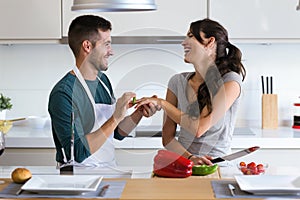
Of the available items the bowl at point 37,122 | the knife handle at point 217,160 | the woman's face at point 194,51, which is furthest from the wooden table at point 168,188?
the bowl at point 37,122

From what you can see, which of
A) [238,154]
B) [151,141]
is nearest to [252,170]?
[238,154]

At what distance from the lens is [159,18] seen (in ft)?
12.4

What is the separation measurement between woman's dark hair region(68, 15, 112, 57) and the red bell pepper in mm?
737

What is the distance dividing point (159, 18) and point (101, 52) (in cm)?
89

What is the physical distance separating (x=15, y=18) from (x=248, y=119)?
1.60 metres

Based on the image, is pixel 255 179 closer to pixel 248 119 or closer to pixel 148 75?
pixel 148 75

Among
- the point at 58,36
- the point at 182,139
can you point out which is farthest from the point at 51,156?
the point at 182,139

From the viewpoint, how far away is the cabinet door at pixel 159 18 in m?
3.77

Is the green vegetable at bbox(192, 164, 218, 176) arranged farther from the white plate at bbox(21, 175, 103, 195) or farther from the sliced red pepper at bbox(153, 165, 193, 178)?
the white plate at bbox(21, 175, 103, 195)

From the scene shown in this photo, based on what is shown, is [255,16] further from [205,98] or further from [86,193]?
[86,193]

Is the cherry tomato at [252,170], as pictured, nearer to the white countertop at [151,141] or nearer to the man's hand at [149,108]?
the man's hand at [149,108]

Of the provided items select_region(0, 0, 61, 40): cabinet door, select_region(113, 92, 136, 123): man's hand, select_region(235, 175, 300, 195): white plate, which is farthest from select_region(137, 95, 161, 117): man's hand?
select_region(0, 0, 61, 40): cabinet door

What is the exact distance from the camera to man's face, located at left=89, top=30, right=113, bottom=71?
2916mm

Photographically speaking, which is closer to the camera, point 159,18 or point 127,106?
point 127,106
